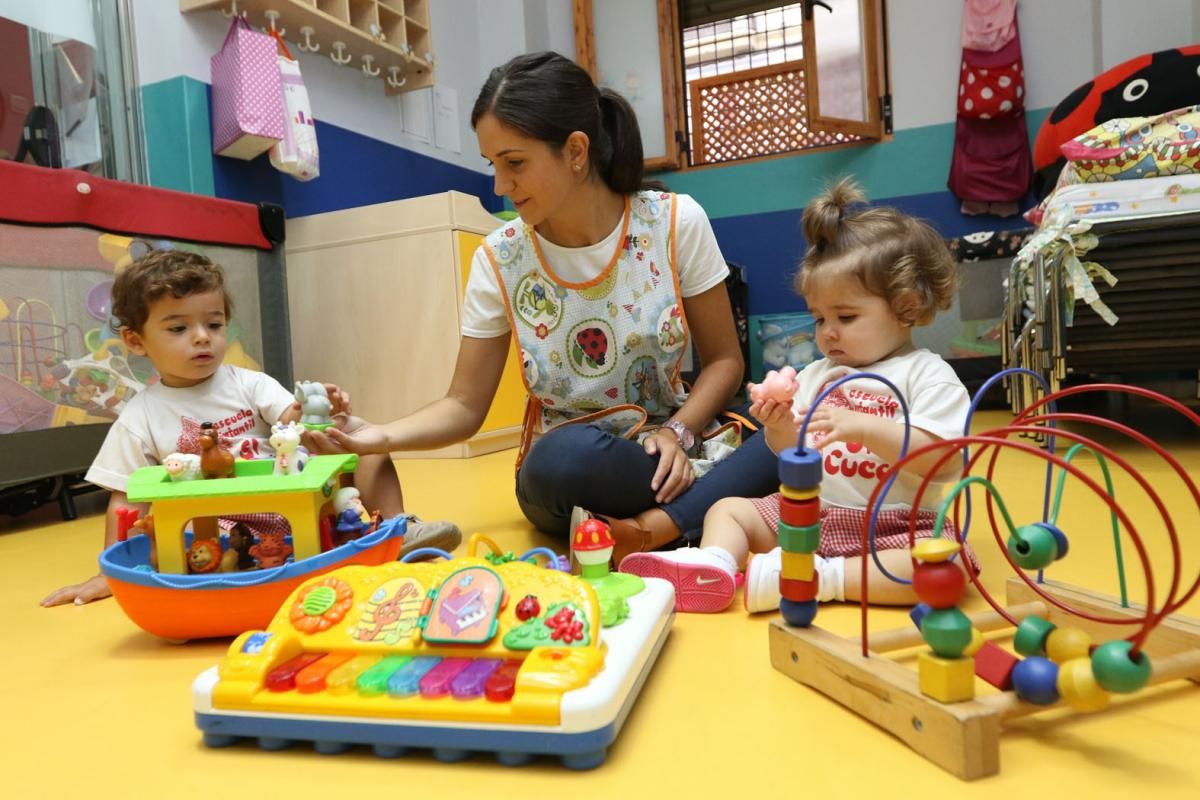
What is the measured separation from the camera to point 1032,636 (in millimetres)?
626

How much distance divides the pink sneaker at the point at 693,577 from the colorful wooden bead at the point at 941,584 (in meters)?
0.40

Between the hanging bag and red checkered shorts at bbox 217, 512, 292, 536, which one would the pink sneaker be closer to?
red checkered shorts at bbox 217, 512, 292, 536

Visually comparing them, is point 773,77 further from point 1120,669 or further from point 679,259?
point 1120,669

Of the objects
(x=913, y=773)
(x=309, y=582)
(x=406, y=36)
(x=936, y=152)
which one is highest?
(x=406, y=36)

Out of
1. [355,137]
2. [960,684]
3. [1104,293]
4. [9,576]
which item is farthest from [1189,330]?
[355,137]

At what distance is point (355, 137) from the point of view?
3072 mm

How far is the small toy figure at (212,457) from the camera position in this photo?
0.94m

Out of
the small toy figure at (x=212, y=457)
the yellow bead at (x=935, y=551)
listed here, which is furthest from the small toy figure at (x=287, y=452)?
the yellow bead at (x=935, y=551)

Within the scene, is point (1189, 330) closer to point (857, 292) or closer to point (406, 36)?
point (857, 292)

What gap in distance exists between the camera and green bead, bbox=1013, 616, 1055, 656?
0.62 meters

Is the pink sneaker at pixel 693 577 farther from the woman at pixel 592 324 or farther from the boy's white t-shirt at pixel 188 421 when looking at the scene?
the boy's white t-shirt at pixel 188 421

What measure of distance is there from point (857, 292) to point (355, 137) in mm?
2528

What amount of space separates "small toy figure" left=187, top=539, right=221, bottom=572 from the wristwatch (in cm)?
61

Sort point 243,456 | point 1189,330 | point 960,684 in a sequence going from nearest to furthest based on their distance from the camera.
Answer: point 960,684 → point 243,456 → point 1189,330
